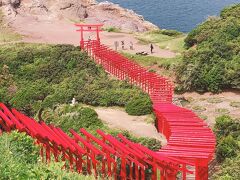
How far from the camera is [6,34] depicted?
56.8 metres

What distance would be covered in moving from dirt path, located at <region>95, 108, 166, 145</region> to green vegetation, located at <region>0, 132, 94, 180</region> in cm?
1050

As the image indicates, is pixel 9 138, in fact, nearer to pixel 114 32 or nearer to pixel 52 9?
pixel 114 32

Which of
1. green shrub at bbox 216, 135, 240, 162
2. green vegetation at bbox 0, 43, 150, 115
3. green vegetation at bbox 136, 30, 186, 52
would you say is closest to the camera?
green shrub at bbox 216, 135, 240, 162

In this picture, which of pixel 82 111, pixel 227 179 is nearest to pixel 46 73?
pixel 82 111

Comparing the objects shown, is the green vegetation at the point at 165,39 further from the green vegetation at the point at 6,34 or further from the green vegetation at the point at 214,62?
the green vegetation at the point at 6,34

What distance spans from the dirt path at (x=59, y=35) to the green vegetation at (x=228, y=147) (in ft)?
67.5

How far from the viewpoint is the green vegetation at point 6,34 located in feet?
180

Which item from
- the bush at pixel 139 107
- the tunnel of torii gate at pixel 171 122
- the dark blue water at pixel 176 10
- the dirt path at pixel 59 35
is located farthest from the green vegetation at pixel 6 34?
the dark blue water at pixel 176 10

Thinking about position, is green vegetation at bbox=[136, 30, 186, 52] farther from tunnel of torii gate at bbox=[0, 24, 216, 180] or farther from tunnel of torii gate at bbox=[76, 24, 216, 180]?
tunnel of torii gate at bbox=[0, 24, 216, 180]

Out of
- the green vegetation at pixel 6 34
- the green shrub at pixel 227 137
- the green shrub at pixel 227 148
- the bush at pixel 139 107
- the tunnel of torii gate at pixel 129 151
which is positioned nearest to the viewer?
the tunnel of torii gate at pixel 129 151

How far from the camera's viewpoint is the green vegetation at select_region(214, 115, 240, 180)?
85.7 ft

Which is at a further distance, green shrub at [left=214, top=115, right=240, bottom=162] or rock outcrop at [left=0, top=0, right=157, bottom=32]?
rock outcrop at [left=0, top=0, right=157, bottom=32]

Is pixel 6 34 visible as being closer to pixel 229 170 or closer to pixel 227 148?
pixel 227 148

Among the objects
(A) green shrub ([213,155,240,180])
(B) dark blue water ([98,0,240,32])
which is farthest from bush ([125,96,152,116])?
(B) dark blue water ([98,0,240,32])
